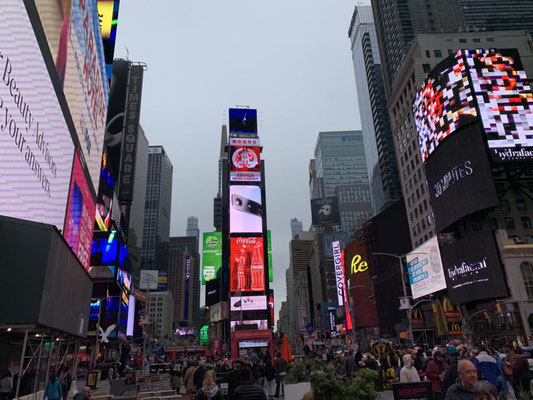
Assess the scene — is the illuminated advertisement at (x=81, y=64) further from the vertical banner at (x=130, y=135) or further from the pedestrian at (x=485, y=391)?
the vertical banner at (x=130, y=135)

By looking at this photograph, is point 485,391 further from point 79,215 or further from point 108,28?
point 108,28

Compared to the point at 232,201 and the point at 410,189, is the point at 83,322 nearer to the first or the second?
the point at 232,201

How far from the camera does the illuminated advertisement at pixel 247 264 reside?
7550 cm

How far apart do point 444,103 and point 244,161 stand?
1458 inches

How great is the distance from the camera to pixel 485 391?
4578mm

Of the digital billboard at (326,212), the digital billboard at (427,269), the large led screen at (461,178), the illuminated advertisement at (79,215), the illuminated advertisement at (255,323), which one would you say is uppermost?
the digital billboard at (326,212)

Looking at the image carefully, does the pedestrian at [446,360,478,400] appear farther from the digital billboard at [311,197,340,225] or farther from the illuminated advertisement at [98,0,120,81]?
the digital billboard at [311,197,340,225]

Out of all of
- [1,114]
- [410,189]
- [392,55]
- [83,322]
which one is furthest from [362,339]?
[1,114]

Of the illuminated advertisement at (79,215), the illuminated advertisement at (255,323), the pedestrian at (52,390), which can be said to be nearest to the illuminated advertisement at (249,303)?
the illuminated advertisement at (255,323)

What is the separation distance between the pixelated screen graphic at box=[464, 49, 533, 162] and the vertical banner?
2084 inches

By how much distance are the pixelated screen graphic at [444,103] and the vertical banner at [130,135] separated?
155 feet

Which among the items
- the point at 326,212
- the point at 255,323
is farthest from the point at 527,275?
the point at 326,212

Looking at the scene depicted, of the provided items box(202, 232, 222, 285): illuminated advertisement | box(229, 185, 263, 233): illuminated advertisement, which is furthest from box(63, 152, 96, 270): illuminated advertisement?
box(202, 232, 222, 285): illuminated advertisement

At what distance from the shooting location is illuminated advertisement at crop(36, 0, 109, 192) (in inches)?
569
